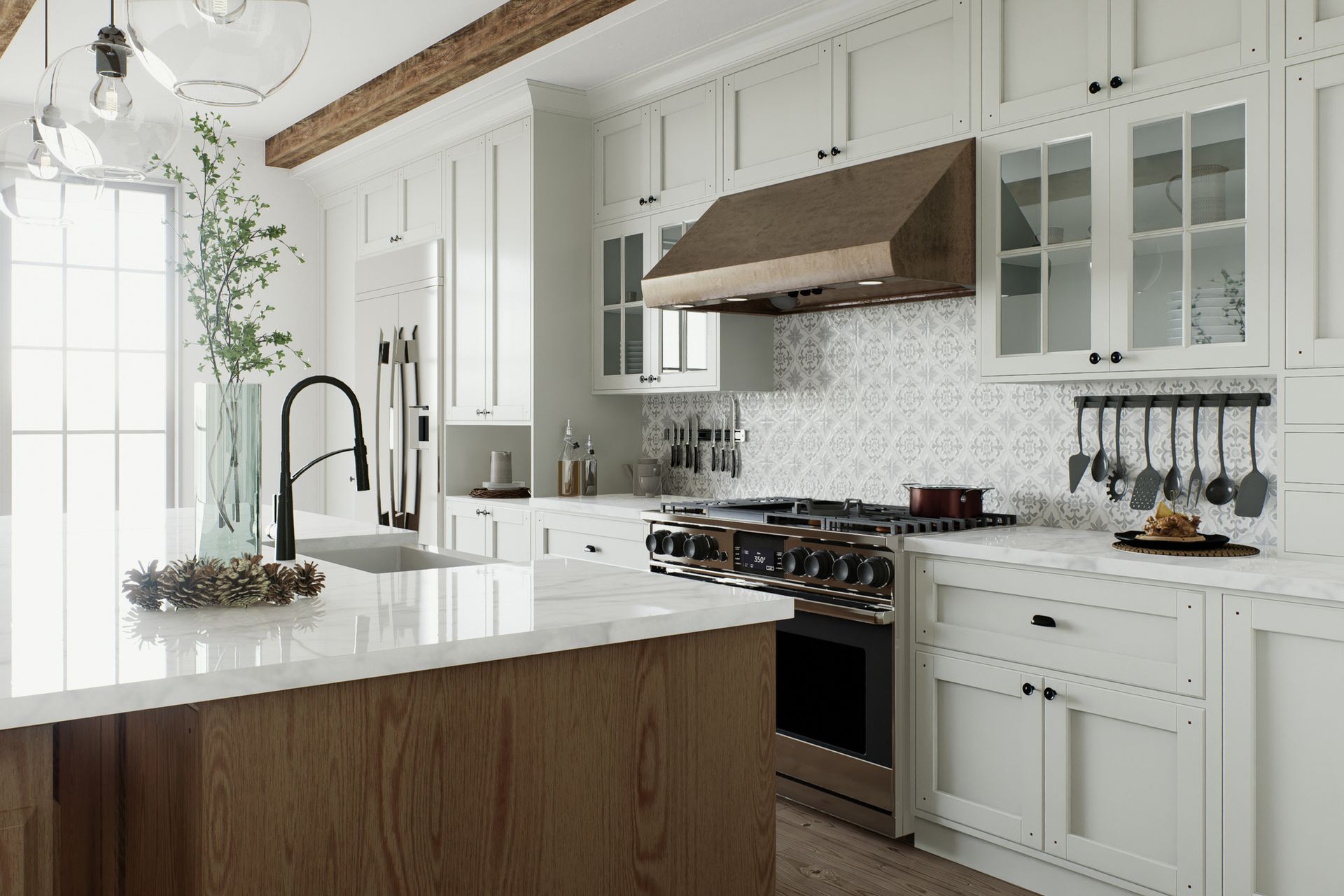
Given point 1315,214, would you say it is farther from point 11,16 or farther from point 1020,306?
point 11,16

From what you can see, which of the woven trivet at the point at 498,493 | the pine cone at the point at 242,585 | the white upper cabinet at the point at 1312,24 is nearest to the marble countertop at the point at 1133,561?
the white upper cabinet at the point at 1312,24

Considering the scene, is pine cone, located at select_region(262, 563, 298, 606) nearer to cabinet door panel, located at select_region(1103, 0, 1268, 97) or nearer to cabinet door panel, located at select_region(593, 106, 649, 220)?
cabinet door panel, located at select_region(1103, 0, 1268, 97)

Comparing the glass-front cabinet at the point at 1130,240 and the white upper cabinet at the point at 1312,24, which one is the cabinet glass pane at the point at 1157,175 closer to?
the glass-front cabinet at the point at 1130,240

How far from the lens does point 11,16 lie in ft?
13.2

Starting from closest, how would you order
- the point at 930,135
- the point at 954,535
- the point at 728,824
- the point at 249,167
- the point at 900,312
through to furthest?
the point at 728,824 < the point at 954,535 < the point at 930,135 < the point at 900,312 < the point at 249,167

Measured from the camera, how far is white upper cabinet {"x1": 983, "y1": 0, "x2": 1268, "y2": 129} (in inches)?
105

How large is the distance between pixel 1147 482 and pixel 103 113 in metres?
2.82

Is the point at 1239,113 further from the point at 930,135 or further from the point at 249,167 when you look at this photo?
the point at 249,167

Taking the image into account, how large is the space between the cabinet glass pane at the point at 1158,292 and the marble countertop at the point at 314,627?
148cm

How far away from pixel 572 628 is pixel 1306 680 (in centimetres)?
168

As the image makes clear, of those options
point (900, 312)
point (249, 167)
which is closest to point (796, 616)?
point (900, 312)

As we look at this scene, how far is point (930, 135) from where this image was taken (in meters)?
3.33

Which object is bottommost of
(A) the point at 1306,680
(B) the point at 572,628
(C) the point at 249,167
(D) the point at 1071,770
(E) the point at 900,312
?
(D) the point at 1071,770

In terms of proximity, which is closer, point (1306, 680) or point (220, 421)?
point (220, 421)
